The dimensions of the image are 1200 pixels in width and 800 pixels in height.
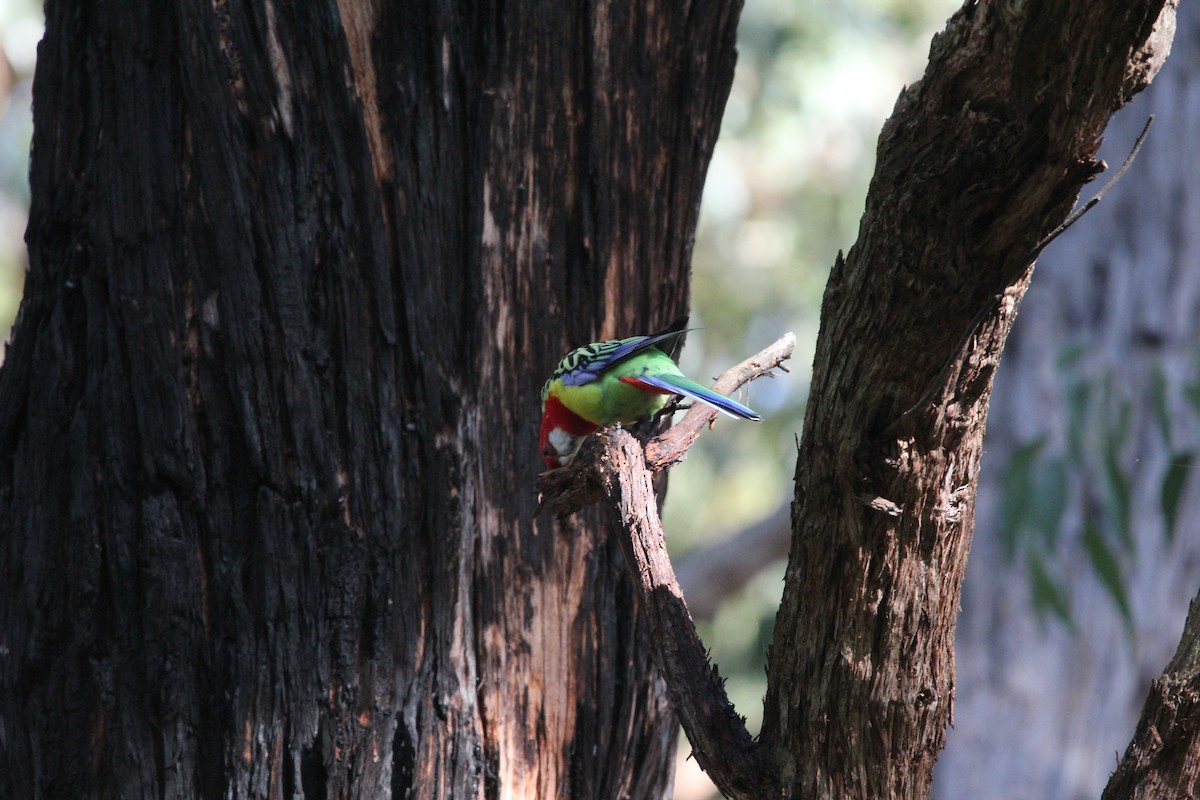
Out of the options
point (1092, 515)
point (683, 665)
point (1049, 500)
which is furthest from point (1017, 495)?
point (683, 665)

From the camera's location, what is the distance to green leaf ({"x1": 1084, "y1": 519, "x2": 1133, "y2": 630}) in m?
4.36

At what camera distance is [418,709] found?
6.54 feet

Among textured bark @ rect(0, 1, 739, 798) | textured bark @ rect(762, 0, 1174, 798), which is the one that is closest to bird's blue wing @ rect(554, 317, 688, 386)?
textured bark @ rect(0, 1, 739, 798)

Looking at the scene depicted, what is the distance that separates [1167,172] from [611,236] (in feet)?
14.3

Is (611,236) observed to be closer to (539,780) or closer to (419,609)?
(419,609)

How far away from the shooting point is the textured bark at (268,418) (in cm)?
190

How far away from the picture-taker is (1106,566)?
455 cm

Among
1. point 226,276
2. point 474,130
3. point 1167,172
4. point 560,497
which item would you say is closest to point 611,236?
point 474,130

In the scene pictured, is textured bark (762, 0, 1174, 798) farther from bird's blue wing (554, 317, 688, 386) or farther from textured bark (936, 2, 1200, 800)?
textured bark (936, 2, 1200, 800)

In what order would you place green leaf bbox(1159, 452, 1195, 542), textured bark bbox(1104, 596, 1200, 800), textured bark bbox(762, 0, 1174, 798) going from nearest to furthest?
1. textured bark bbox(762, 0, 1174, 798)
2. textured bark bbox(1104, 596, 1200, 800)
3. green leaf bbox(1159, 452, 1195, 542)

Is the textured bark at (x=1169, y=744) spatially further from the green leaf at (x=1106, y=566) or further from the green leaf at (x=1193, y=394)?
the green leaf at (x=1193, y=394)

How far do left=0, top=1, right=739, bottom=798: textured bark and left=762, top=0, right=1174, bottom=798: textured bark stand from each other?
0.70 meters

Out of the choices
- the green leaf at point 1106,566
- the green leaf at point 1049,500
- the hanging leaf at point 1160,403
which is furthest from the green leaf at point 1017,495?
the hanging leaf at point 1160,403

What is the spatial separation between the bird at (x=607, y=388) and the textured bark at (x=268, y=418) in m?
0.34
